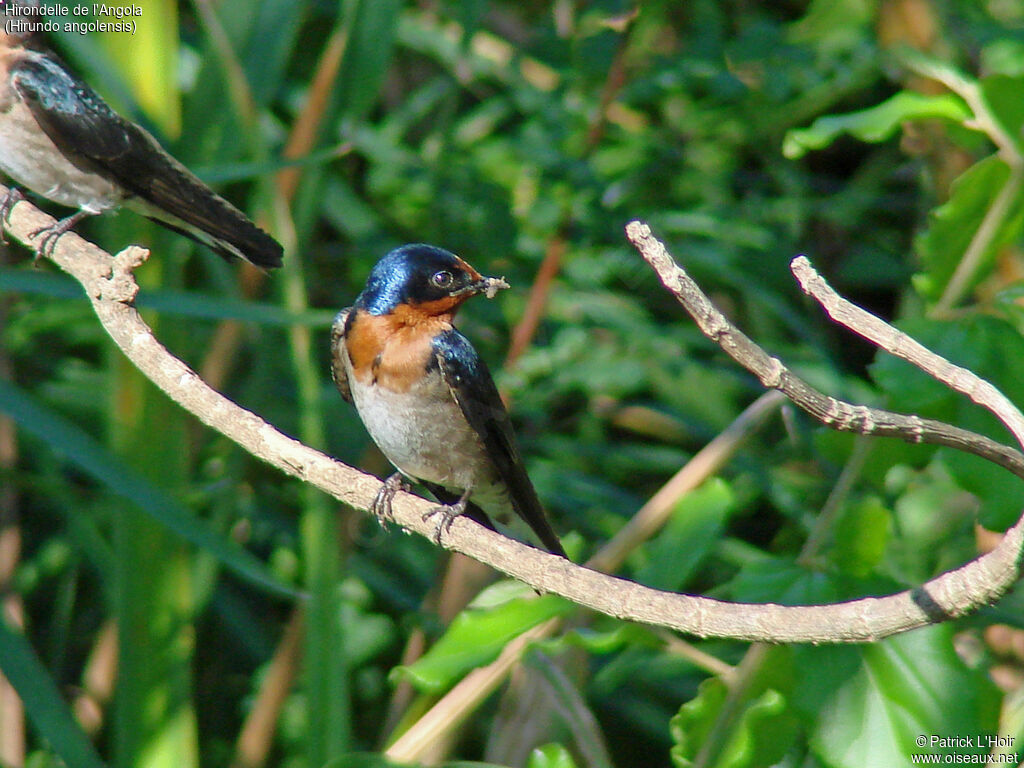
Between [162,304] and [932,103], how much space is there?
1.42m

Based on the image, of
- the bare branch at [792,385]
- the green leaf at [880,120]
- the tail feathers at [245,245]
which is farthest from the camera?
the green leaf at [880,120]

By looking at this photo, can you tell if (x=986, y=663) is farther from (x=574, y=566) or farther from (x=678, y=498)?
(x=574, y=566)

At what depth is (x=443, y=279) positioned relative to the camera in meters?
2.14

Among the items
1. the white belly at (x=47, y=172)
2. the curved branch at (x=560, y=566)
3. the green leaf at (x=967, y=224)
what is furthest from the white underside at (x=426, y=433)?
the green leaf at (x=967, y=224)

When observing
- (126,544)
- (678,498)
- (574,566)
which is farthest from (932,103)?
(126,544)

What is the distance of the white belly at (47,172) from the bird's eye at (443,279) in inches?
25.0

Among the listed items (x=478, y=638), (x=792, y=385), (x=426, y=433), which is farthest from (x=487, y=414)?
(x=792, y=385)

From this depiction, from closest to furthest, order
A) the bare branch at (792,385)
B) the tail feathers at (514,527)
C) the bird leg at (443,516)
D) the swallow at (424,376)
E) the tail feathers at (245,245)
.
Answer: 1. the bare branch at (792,385)
2. the bird leg at (443,516)
3. the tail feathers at (245,245)
4. the swallow at (424,376)
5. the tail feathers at (514,527)

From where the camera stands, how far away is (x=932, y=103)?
1.91 metres

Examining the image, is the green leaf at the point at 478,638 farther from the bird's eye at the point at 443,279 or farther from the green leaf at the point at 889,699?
the bird's eye at the point at 443,279

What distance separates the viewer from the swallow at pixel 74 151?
2086 mm

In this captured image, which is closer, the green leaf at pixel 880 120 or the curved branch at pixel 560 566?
the curved branch at pixel 560 566

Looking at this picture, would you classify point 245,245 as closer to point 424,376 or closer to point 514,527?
point 424,376

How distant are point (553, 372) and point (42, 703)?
1.51m
